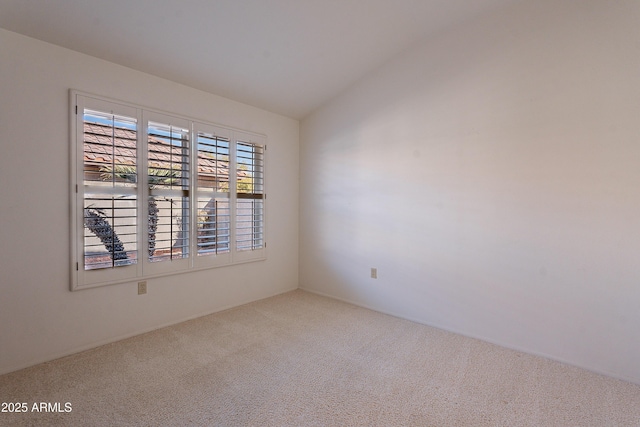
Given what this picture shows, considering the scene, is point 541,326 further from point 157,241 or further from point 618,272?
point 157,241

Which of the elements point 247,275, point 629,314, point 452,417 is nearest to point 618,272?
point 629,314

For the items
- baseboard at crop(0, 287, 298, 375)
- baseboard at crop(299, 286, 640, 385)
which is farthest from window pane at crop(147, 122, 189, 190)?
baseboard at crop(299, 286, 640, 385)

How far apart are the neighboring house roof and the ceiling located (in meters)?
0.60

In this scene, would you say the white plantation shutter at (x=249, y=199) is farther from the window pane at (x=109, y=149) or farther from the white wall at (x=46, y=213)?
the window pane at (x=109, y=149)

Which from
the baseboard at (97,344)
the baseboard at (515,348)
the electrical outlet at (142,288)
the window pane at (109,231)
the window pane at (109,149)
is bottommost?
the baseboard at (515,348)

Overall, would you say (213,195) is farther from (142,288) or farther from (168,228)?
(142,288)

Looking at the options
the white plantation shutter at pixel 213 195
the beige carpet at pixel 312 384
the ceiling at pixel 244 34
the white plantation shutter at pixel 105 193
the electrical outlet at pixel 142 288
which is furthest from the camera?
the white plantation shutter at pixel 213 195

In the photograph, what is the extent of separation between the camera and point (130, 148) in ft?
8.84

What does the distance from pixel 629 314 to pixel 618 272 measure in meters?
0.31

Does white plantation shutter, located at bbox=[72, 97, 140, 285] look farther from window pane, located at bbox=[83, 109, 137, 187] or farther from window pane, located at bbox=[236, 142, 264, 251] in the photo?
window pane, located at bbox=[236, 142, 264, 251]

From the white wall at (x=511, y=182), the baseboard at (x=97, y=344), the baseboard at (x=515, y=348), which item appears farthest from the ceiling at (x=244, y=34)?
the baseboard at (x=515, y=348)

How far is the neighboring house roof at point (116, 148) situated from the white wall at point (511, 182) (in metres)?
2.02

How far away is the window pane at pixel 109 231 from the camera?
2486mm

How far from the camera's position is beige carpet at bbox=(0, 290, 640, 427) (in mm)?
1778
